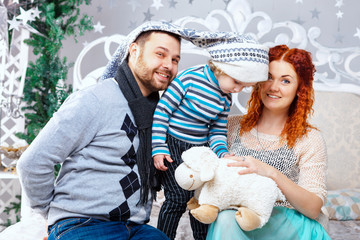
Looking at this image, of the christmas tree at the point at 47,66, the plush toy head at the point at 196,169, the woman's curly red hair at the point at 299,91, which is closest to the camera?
the plush toy head at the point at 196,169

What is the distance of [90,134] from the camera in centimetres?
130

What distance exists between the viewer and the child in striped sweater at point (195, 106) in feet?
4.63

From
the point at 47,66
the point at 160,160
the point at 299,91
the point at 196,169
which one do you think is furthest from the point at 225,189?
the point at 47,66

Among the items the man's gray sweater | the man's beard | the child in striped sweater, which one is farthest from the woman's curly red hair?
the man's gray sweater

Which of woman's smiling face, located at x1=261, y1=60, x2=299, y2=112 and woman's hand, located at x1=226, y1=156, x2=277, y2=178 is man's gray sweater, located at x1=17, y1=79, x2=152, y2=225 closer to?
woman's hand, located at x1=226, y1=156, x2=277, y2=178

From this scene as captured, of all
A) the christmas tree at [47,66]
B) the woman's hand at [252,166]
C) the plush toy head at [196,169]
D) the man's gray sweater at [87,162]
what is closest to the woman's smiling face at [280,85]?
the woman's hand at [252,166]

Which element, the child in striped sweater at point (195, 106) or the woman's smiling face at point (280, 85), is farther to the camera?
the woman's smiling face at point (280, 85)

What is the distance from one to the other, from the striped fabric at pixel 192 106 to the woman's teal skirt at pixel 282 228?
284 mm

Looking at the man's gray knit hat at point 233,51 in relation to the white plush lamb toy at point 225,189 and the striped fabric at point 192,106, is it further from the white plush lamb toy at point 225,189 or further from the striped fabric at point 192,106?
the white plush lamb toy at point 225,189

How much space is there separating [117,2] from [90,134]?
2.14 metres

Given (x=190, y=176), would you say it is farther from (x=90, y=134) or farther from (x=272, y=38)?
(x=272, y=38)

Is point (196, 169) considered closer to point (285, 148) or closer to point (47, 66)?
point (285, 148)

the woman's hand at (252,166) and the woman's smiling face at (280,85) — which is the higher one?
the woman's smiling face at (280,85)

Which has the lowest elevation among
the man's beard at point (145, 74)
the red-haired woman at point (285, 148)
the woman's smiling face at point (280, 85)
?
the red-haired woman at point (285, 148)
